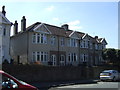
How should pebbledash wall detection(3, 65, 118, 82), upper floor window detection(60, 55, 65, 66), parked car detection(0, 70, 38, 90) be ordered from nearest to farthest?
parked car detection(0, 70, 38, 90)
pebbledash wall detection(3, 65, 118, 82)
upper floor window detection(60, 55, 65, 66)

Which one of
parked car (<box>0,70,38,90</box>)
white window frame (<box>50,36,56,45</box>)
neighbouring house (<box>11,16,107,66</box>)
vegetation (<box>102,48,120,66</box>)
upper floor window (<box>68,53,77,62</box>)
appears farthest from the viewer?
vegetation (<box>102,48,120,66</box>)

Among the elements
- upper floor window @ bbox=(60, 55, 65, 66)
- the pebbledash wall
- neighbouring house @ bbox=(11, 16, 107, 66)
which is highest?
neighbouring house @ bbox=(11, 16, 107, 66)

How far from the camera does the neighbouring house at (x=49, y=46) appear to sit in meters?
28.8

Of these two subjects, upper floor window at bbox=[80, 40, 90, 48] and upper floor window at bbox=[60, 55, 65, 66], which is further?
upper floor window at bbox=[80, 40, 90, 48]

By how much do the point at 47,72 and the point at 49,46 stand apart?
30.6 ft

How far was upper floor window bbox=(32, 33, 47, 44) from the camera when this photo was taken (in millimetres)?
29075

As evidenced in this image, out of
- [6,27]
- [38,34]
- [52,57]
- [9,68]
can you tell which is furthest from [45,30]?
[9,68]

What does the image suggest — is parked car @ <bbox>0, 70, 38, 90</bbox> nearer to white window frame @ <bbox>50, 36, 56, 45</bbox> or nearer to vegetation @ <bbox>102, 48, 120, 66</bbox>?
white window frame @ <bbox>50, 36, 56, 45</bbox>

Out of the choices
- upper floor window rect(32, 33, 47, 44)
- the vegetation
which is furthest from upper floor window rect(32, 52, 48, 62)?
the vegetation

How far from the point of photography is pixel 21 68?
19656 mm

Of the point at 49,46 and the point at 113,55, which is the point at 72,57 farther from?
the point at 113,55

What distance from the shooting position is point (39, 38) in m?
29.6

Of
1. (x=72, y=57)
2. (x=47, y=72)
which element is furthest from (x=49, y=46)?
(x=47, y=72)

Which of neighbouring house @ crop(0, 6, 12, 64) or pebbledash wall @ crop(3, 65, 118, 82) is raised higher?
neighbouring house @ crop(0, 6, 12, 64)
